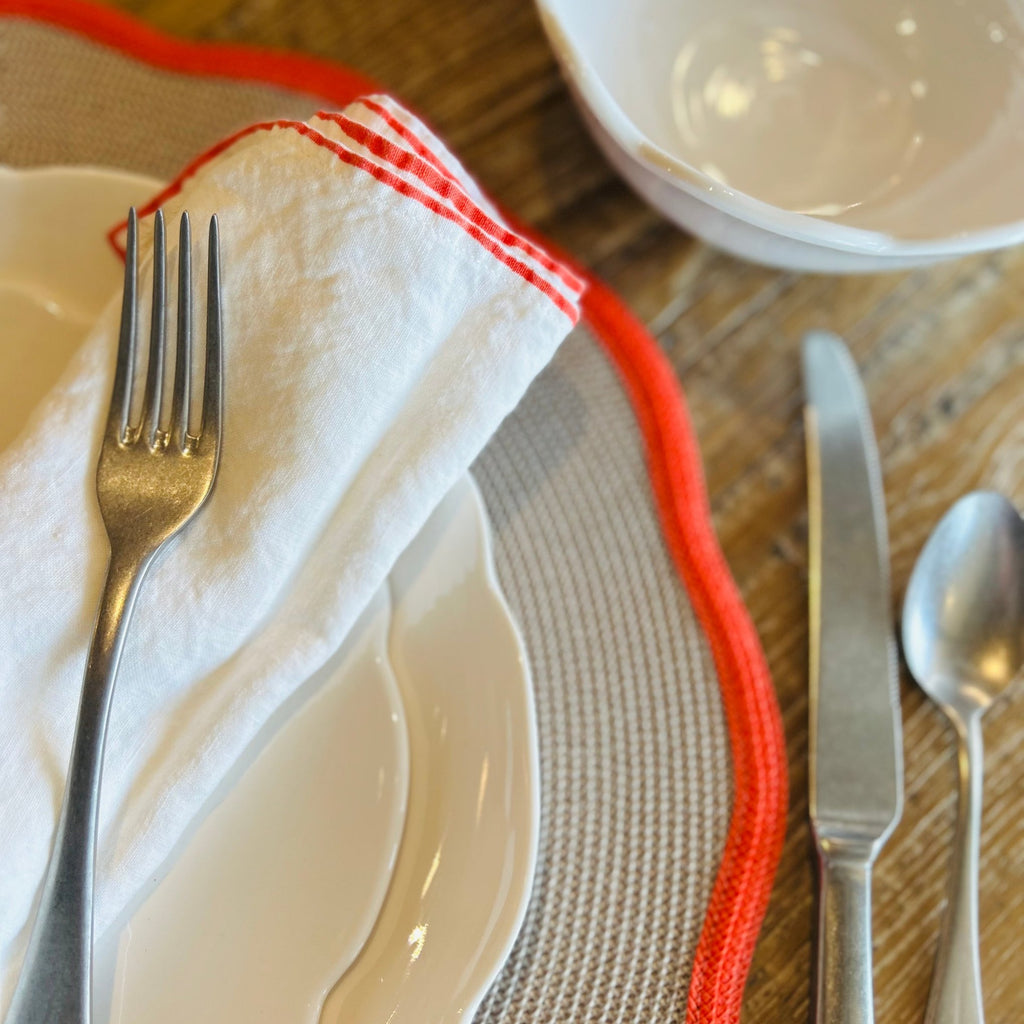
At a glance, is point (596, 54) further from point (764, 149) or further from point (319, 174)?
point (319, 174)

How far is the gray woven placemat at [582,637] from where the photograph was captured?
45 cm

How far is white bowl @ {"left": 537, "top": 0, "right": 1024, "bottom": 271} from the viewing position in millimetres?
538

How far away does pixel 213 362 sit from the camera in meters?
0.40

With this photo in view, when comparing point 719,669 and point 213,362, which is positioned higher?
point 213,362

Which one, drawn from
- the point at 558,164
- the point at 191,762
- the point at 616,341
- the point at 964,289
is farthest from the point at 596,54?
the point at 191,762

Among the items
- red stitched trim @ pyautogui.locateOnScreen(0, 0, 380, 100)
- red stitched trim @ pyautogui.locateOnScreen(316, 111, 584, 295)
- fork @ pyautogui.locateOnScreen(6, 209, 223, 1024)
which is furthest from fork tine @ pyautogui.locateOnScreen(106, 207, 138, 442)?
red stitched trim @ pyautogui.locateOnScreen(0, 0, 380, 100)

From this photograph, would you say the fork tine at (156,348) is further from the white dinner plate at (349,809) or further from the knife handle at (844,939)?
the knife handle at (844,939)

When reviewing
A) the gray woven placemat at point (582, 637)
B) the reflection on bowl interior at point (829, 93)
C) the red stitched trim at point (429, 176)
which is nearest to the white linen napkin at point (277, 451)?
the red stitched trim at point (429, 176)

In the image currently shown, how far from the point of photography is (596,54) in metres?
0.56

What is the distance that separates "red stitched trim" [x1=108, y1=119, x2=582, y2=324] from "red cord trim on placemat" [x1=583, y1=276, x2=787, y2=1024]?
4.9 inches

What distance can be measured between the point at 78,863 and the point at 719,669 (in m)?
0.33

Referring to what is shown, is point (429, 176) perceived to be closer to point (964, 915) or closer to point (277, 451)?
point (277, 451)

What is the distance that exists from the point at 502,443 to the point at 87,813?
279 mm

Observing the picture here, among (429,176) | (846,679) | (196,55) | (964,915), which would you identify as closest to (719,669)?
(846,679)
